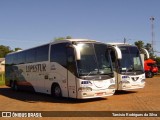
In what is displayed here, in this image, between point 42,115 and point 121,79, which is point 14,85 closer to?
point 121,79

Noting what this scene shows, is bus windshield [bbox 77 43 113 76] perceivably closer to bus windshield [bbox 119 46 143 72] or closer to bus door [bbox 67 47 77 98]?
bus door [bbox 67 47 77 98]

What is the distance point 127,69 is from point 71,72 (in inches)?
176

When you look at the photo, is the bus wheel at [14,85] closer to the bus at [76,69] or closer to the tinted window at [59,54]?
the bus at [76,69]

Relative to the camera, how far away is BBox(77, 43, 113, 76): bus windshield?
48.8 ft

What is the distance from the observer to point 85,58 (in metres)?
15.1

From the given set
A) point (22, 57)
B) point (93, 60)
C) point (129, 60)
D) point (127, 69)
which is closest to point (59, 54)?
point (93, 60)

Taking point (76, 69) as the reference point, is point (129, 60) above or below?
above

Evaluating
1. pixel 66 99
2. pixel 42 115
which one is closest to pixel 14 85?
pixel 66 99

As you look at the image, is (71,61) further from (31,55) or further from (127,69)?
(31,55)

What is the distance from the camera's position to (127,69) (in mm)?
18438

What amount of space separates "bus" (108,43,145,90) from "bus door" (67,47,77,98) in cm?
343

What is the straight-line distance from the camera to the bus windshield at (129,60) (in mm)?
18453

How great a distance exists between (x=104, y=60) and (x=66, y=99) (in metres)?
3.14

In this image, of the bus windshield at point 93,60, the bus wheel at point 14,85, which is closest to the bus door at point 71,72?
the bus windshield at point 93,60
